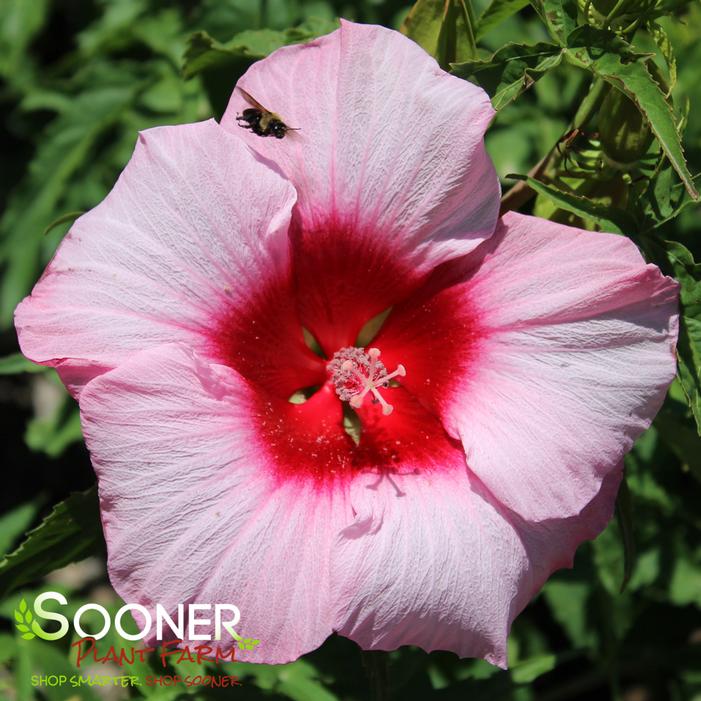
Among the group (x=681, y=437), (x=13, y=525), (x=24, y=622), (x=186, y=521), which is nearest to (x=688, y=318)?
(x=681, y=437)

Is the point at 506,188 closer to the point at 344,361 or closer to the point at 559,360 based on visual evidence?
the point at 344,361

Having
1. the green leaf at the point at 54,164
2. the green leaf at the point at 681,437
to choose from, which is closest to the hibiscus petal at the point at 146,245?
the green leaf at the point at 681,437

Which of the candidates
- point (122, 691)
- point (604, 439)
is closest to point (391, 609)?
point (604, 439)

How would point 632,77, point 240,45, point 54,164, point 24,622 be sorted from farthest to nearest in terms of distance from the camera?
point 54,164 → point 24,622 → point 240,45 → point 632,77

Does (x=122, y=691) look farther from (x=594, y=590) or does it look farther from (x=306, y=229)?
(x=306, y=229)

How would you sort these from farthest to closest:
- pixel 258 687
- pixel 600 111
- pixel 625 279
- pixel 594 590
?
pixel 594 590 → pixel 258 687 → pixel 600 111 → pixel 625 279

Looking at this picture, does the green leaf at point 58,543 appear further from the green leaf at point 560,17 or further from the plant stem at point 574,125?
the green leaf at point 560,17

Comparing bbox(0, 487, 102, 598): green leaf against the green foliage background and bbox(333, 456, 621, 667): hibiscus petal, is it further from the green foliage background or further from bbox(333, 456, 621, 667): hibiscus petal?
bbox(333, 456, 621, 667): hibiscus petal
